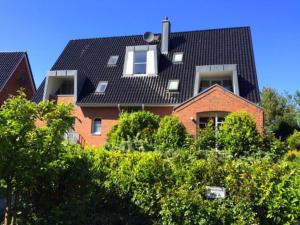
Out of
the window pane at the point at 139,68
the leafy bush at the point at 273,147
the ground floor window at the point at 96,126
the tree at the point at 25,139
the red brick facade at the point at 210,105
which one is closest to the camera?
the tree at the point at 25,139

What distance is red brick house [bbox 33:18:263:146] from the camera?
2033 centimetres

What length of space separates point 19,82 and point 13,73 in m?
1.32

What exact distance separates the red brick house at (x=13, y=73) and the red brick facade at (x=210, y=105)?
16.3m

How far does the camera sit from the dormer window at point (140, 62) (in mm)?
24766

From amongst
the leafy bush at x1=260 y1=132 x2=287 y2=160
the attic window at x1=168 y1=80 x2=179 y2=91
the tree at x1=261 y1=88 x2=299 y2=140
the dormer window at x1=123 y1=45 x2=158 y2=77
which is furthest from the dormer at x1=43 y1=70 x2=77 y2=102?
the tree at x1=261 y1=88 x2=299 y2=140

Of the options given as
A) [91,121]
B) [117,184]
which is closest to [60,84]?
[91,121]

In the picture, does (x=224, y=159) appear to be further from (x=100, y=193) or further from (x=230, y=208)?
(x=100, y=193)

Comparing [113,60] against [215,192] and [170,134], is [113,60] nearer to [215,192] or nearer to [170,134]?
[170,134]

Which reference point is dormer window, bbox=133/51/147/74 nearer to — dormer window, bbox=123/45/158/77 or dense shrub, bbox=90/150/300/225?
dormer window, bbox=123/45/158/77

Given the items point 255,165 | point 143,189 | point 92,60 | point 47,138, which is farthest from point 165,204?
point 92,60

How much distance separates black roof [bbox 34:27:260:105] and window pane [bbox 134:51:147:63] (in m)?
1.10

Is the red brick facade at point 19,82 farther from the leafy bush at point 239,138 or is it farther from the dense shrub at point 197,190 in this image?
the dense shrub at point 197,190

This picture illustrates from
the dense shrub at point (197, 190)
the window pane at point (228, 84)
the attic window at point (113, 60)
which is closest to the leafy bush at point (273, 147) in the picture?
the dense shrub at point (197, 190)

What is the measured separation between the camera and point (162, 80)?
2370 centimetres
